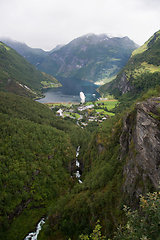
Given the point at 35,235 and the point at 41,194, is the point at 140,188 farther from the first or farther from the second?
the point at 41,194

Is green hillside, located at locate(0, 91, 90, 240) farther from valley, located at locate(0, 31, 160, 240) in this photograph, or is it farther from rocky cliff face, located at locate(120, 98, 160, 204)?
rocky cliff face, located at locate(120, 98, 160, 204)

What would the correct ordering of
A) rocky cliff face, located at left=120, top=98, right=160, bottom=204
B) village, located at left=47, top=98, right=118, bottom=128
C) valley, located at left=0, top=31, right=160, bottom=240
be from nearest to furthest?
rocky cliff face, located at left=120, top=98, right=160, bottom=204 → valley, located at left=0, top=31, right=160, bottom=240 → village, located at left=47, top=98, right=118, bottom=128

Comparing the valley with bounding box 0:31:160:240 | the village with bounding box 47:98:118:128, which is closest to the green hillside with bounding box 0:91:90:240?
the valley with bounding box 0:31:160:240

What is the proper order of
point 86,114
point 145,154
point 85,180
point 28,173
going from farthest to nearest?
point 86,114 → point 28,173 → point 85,180 → point 145,154

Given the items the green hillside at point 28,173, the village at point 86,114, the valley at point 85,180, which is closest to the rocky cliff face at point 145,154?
the valley at point 85,180

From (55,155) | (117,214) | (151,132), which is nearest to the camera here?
(151,132)

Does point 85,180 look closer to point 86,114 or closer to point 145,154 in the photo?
point 145,154

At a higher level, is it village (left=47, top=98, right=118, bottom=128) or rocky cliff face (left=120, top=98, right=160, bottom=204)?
rocky cliff face (left=120, top=98, right=160, bottom=204)

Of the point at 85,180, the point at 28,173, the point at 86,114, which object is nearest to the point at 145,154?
the point at 85,180

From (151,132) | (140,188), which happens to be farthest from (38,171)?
(151,132)
